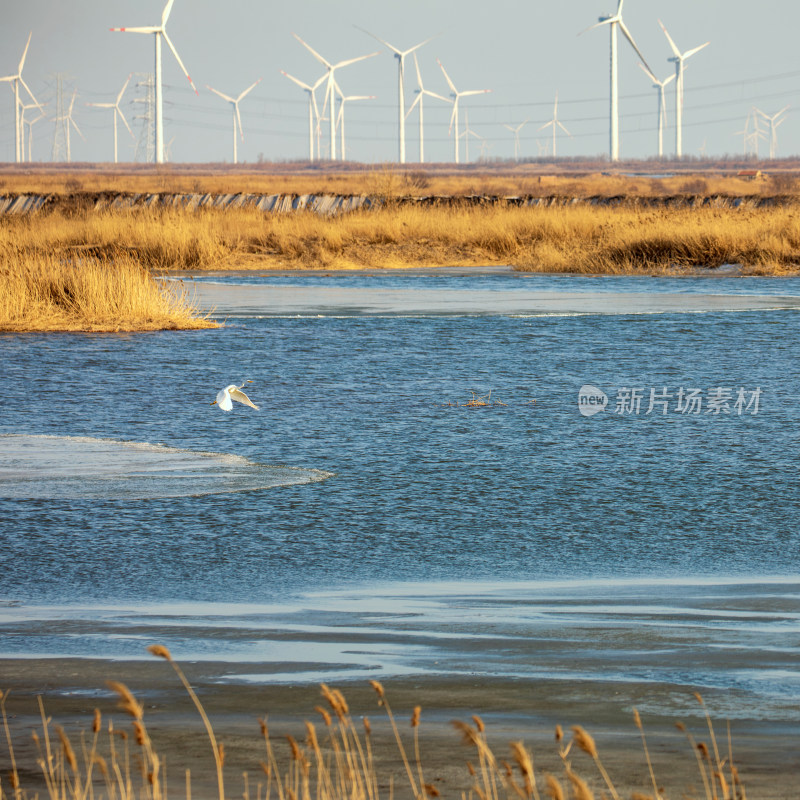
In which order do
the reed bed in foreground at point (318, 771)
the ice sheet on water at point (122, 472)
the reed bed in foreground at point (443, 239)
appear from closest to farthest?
the reed bed in foreground at point (318, 771)
the ice sheet on water at point (122, 472)
the reed bed in foreground at point (443, 239)

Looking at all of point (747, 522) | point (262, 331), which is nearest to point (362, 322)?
point (262, 331)

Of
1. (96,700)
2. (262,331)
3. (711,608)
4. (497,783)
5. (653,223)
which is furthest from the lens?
(653,223)

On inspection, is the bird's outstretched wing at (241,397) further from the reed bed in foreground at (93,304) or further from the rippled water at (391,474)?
the reed bed in foreground at (93,304)

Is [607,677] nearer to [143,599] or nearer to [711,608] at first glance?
[711,608]

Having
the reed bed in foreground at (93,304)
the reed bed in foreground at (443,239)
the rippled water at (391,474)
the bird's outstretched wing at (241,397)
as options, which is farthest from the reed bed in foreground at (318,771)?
the reed bed in foreground at (443,239)

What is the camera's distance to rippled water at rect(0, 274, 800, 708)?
715cm

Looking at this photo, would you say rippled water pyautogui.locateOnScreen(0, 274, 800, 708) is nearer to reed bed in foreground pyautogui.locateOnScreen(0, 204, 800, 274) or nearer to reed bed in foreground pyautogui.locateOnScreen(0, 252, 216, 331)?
reed bed in foreground pyautogui.locateOnScreen(0, 252, 216, 331)

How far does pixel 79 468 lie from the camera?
32.8 feet

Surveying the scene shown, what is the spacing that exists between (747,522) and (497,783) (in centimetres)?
446

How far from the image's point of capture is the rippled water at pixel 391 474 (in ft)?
23.5

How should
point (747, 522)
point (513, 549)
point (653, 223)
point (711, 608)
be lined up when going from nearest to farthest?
1. point (711, 608)
2. point (513, 549)
3. point (747, 522)
4. point (653, 223)

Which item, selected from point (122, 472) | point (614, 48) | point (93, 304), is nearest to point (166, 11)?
point (614, 48)

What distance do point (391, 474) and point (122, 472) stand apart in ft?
5.82

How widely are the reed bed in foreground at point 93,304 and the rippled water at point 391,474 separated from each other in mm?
2002
